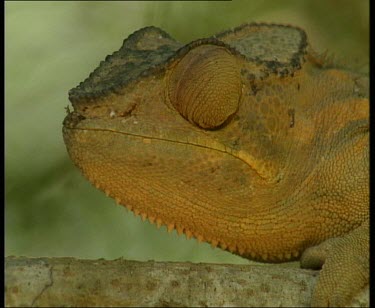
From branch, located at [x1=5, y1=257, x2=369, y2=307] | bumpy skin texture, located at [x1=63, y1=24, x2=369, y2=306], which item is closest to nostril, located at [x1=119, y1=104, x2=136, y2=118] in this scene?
bumpy skin texture, located at [x1=63, y1=24, x2=369, y2=306]

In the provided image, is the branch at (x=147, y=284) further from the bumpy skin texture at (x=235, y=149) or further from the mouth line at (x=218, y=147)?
the mouth line at (x=218, y=147)

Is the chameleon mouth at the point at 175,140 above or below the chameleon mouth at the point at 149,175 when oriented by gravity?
above

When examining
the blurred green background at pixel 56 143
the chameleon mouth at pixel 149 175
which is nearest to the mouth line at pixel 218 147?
the chameleon mouth at pixel 149 175

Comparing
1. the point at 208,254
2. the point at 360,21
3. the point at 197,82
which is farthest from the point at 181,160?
the point at 360,21

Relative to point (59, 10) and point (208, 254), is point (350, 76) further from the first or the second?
point (59, 10)

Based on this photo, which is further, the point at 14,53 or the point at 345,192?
the point at 14,53

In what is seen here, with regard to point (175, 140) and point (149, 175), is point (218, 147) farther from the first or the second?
point (149, 175)

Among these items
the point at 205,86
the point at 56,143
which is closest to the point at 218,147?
the point at 205,86
